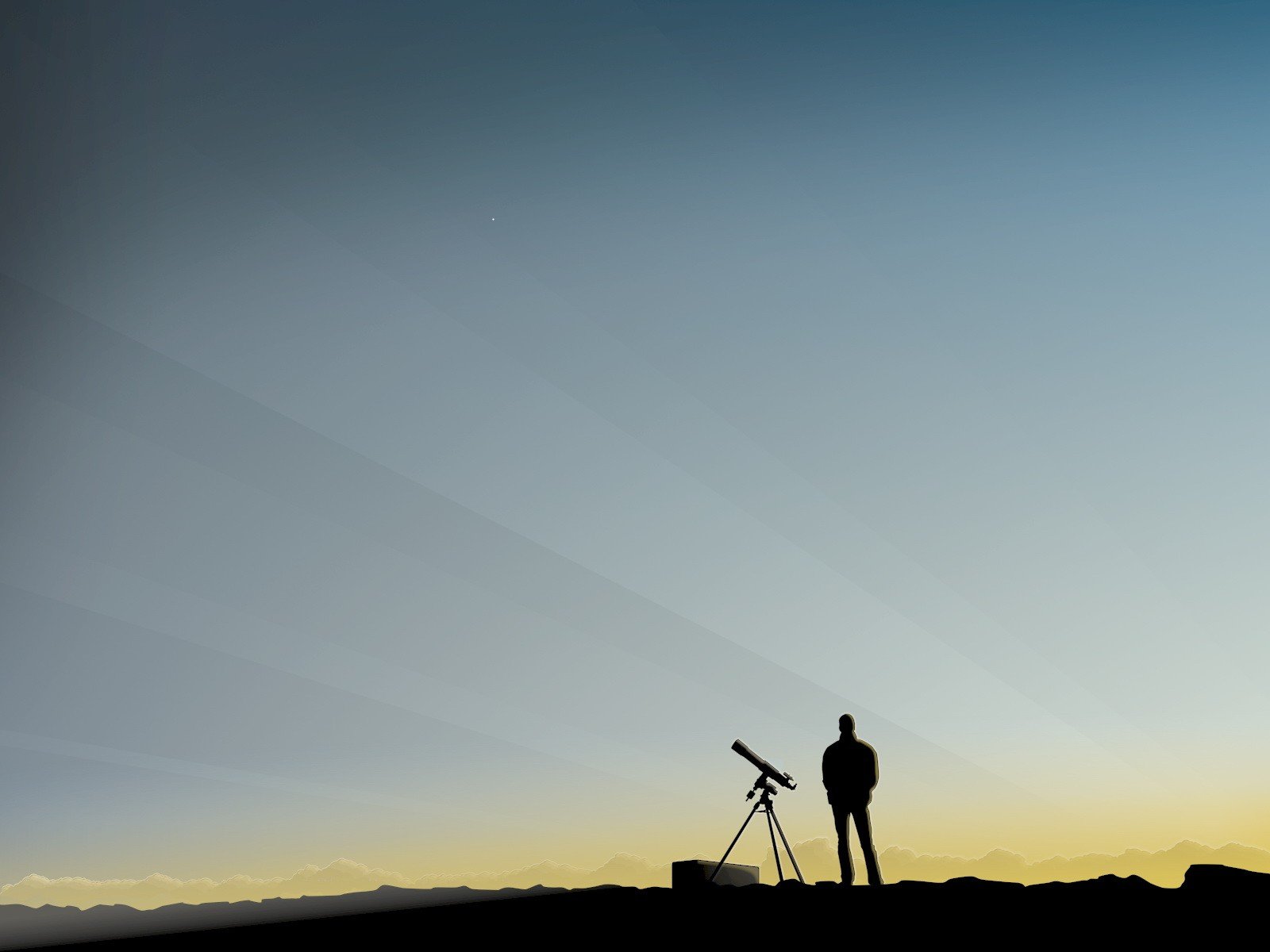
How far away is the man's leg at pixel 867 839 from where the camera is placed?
1052cm

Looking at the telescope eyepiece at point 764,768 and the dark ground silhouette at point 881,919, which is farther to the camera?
the telescope eyepiece at point 764,768

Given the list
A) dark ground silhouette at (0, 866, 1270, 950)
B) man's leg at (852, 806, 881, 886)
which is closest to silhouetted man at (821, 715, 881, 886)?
man's leg at (852, 806, 881, 886)

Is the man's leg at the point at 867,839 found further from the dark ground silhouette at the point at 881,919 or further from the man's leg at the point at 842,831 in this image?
the dark ground silhouette at the point at 881,919

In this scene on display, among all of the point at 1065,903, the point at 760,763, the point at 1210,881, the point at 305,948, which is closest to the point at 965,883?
the point at 1065,903

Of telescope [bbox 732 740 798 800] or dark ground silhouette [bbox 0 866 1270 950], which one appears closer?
dark ground silhouette [bbox 0 866 1270 950]

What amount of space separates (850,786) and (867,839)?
2.07ft

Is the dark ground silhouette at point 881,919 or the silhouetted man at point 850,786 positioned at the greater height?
the silhouetted man at point 850,786

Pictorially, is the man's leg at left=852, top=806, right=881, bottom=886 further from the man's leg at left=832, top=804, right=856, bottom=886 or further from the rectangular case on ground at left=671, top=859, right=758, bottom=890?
the rectangular case on ground at left=671, top=859, right=758, bottom=890

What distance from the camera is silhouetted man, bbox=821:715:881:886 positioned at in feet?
34.6

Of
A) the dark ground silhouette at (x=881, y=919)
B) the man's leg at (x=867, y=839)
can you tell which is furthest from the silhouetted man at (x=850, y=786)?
the dark ground silhouette at (x=881, y=919)

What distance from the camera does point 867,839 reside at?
10.6 metres

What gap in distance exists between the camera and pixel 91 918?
58906mm

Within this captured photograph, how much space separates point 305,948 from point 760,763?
523 cm

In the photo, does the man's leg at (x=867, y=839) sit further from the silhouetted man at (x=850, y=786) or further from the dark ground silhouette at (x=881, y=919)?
the dark ground silhouette at (x=881, y=919)
